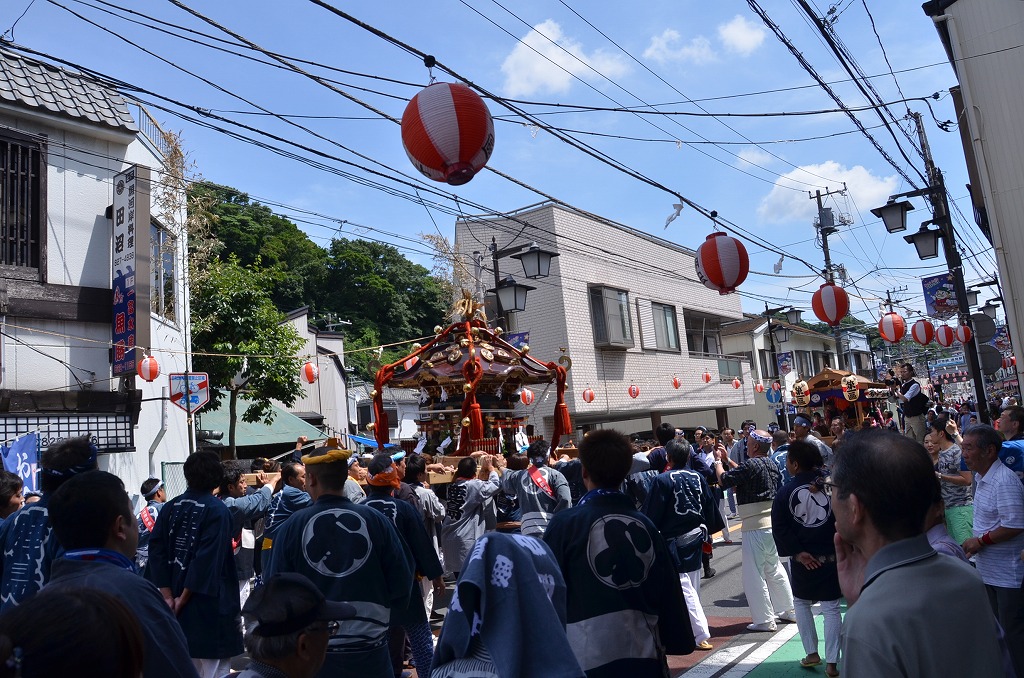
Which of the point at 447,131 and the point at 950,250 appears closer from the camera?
the point at 447,131

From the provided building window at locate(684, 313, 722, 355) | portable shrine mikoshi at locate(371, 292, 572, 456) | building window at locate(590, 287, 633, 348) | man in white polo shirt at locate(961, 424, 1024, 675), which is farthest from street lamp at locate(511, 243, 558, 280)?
building window at locate(684, 313, 722, 355)

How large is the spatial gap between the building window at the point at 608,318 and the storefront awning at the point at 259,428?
35.8 feet

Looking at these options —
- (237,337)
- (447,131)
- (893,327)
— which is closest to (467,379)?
(447,131)

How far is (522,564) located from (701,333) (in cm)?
3356

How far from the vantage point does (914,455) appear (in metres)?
2.17

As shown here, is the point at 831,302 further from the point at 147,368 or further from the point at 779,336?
the point at 779,336

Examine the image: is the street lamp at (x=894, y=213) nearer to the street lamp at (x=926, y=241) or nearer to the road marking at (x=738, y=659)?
the street lamp at (x=926, y=241)

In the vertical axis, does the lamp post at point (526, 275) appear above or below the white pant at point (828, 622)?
above

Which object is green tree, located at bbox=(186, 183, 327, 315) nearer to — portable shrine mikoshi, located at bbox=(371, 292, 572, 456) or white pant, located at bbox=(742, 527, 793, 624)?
portable shrine mikoshi, located at bbox=(371, 292, 572, 456)

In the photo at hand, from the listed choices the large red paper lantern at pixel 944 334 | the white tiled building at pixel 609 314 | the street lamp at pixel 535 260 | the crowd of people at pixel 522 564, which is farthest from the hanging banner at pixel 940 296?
the crowd of people at pixel 522 564

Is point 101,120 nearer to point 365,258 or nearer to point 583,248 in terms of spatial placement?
point 583,248

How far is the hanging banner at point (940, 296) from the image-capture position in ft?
59.7

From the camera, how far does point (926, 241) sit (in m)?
16.0

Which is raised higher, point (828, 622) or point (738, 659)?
point (828, 622)
